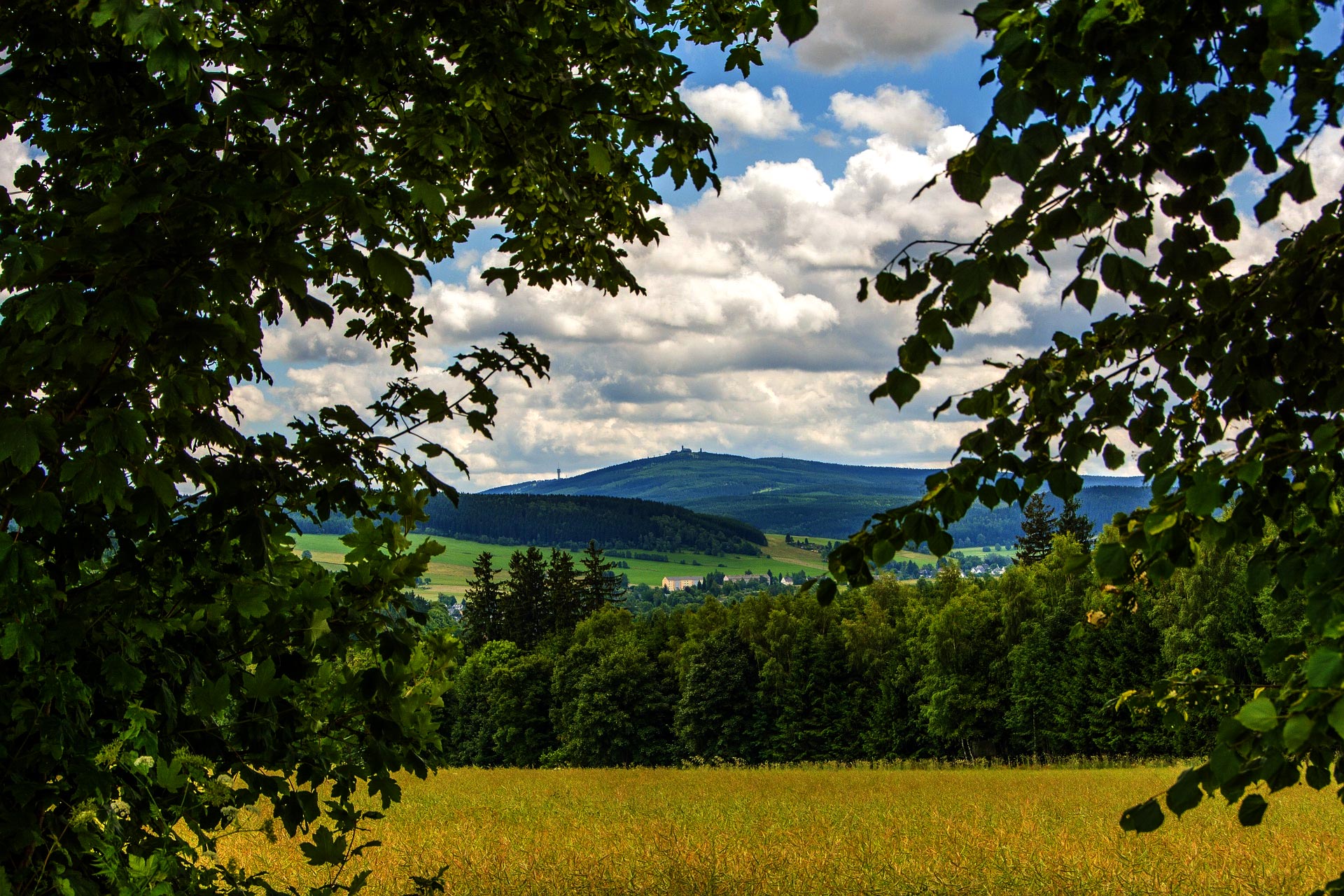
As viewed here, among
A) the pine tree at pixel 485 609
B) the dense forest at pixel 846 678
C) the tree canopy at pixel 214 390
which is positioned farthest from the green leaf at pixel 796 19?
the pine tree at pixel 485 609

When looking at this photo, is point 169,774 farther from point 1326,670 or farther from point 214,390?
point 1326,670

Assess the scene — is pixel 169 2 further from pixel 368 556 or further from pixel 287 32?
pixel 368 556

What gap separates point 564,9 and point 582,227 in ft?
3.30

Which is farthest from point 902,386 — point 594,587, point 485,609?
point 485,609

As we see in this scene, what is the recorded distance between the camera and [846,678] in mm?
64625

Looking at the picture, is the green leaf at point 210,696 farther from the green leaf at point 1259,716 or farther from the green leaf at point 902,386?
the green leaf at point 1259,716

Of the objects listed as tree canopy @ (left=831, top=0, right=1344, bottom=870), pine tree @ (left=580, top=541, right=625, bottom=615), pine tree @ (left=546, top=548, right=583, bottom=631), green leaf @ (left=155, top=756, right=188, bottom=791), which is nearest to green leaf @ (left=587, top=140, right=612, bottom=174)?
tree canopy @ (left=831, top=0, right=1344, bottom=870)

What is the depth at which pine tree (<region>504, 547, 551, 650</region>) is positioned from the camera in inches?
2926

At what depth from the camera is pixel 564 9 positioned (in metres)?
4.34

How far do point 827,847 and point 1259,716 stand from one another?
34.4 feet

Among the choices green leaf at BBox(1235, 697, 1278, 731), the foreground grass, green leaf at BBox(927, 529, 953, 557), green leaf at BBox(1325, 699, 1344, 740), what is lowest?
the foreground grass

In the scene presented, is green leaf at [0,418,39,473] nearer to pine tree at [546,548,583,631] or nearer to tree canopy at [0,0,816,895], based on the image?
tree canopy at [0,0,816,895]

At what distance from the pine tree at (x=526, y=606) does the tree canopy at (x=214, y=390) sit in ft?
234

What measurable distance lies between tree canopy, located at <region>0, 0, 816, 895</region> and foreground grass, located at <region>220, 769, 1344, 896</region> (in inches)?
165
